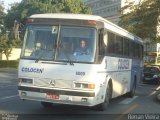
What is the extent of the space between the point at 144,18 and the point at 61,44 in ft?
131

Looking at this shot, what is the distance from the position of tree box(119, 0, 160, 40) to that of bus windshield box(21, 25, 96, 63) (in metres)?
36.8

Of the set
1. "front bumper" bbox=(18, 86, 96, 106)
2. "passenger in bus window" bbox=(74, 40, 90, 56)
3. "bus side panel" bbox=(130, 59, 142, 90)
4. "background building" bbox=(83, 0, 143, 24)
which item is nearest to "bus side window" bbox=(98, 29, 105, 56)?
"passenger in bus window" bbox=(74, 40, 90, 56)

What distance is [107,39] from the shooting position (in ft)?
47.5

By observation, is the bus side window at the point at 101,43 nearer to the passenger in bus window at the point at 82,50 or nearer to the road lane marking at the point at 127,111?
the passenger in bus window at the point at 82,50

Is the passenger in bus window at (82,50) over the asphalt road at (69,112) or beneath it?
over

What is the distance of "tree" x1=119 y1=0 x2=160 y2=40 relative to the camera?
4966 cm

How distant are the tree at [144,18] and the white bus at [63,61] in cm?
3664

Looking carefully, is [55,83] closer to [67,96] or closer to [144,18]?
[67,96]

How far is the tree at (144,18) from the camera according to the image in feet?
163

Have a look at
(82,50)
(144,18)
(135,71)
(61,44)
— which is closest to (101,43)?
(82,50)

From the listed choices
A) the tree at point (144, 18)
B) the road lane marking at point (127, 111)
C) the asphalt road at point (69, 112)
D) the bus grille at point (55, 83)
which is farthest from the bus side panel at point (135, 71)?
the tree at point (144, 18)

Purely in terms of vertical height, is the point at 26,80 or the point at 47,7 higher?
the point at 47,7

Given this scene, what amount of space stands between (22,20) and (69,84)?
292 ft

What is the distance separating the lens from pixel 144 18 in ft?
170
